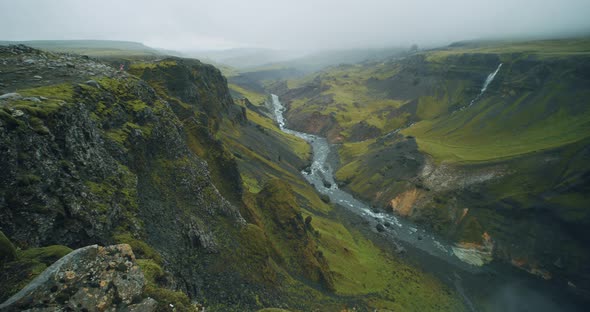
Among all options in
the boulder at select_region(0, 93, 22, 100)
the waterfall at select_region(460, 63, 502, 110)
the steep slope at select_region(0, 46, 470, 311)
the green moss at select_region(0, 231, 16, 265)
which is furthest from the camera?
the waterfall at select_region(460, 63, 502, 110)

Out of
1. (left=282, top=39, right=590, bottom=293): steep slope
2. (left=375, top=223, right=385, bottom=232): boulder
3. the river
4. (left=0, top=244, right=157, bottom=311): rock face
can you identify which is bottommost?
the river

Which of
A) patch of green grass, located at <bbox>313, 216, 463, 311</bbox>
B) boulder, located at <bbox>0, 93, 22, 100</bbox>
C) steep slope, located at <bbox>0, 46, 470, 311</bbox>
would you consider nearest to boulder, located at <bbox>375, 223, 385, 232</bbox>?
patch of green grass, located at <bbox>313, 216, 463, 311</bbox>

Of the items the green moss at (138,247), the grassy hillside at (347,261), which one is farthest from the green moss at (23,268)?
the grassy hillside at (347,261)

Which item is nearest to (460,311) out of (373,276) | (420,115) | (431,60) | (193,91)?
(373,276)

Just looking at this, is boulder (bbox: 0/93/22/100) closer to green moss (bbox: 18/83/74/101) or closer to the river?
green moss (bbox: 18/83/74/101)

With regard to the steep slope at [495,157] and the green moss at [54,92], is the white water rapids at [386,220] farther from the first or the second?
the green moss at [54,92]

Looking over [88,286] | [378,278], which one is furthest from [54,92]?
[378,278]
